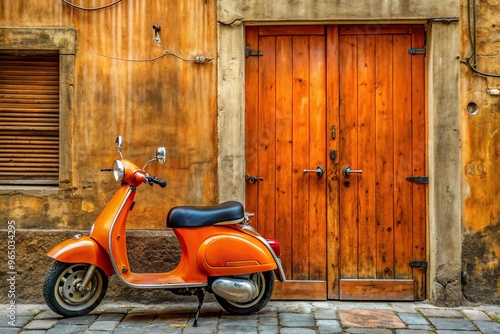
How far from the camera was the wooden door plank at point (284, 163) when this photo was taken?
629 cm

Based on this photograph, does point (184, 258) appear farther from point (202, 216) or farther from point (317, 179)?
point (317, 179)

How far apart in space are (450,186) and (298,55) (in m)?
1.97

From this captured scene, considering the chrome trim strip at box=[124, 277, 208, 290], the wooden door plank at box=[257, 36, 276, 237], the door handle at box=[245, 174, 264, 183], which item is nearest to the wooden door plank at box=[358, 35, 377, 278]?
the wooden door plank at box=[257, 36, 276, 237]

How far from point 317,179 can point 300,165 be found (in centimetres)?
22

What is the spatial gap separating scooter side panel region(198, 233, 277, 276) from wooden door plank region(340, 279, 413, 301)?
1.17 meters

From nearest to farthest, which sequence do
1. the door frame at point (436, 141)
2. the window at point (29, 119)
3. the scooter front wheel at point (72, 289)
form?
the scooter front wheel at point (72, 289) → the door frame at point (436, 141) → the window at point (29, 119)

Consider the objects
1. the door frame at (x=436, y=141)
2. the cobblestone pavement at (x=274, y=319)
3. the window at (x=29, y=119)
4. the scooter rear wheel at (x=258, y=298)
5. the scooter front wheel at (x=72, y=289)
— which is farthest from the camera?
the window at (x=29, y=119)

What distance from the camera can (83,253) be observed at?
5.38 m

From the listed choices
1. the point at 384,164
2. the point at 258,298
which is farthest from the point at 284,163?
the point at 258,298

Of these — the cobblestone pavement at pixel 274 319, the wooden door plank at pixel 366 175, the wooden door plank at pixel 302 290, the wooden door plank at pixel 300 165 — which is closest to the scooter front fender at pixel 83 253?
the cobblestone pavement at pixel 274 319

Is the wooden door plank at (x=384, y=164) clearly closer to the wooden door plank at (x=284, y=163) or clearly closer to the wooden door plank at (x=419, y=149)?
the wooden door plank at (x=419, y=149)

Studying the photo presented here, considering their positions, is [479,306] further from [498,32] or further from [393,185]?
[498,32]

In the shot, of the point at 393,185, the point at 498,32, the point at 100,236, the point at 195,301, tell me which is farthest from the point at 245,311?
the point at 498,32

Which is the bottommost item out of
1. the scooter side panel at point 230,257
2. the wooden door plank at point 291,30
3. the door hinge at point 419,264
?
the door hinge at point 419,264
